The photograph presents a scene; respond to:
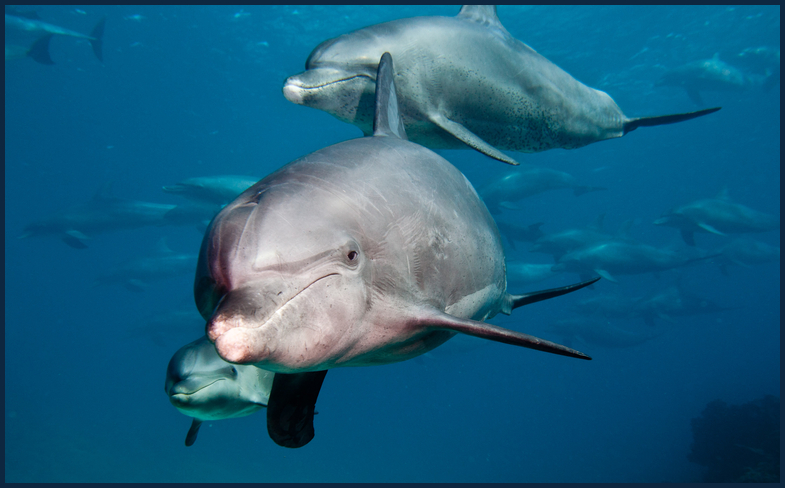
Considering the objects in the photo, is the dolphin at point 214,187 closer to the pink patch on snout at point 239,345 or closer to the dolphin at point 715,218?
the pink patch on snout at point 239,345

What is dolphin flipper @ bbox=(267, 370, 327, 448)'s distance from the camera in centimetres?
232

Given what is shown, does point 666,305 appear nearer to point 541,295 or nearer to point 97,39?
point 541,295

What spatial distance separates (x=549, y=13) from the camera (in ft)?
90.3

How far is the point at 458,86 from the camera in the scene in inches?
141

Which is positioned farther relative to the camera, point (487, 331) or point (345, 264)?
point (487, 331)

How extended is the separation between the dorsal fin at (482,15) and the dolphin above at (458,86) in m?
0.01

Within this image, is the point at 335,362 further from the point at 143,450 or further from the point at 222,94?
the point at 222,94

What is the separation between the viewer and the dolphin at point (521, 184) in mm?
18719

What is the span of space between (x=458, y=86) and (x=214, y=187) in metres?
13.6

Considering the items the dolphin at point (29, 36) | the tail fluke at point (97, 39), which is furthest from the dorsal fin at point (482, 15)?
the tail fluke at point (97, 39)

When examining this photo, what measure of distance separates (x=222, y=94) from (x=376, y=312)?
5883cm

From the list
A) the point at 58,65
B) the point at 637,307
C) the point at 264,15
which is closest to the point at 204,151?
the point at 58,65

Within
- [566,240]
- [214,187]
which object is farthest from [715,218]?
[214,187]

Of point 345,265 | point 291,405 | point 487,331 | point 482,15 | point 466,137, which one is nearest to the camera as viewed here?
point 345,265
